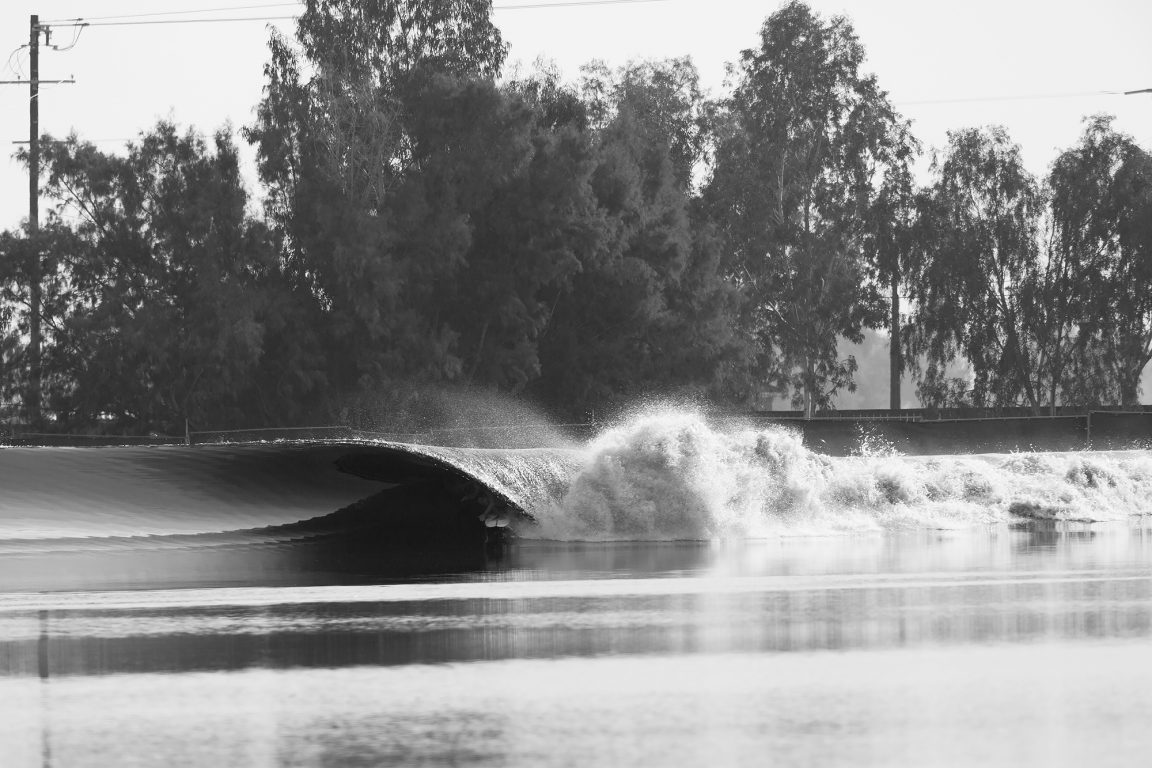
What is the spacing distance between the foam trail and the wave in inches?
0.8

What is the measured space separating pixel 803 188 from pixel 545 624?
56597mm

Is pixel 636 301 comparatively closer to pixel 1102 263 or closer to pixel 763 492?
pixel 1102 263

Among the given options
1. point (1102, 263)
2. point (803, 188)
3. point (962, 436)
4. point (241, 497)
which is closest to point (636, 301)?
point (803, 188)

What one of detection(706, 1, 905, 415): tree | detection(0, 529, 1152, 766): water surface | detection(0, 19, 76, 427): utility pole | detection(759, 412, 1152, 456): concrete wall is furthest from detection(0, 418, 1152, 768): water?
detection(706, 1, 905, 415): tree

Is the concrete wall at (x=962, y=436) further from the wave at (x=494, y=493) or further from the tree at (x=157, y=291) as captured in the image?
the tree at (x=157, y=291)

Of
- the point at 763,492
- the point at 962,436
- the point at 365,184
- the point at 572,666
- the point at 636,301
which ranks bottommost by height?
the point at 572,666

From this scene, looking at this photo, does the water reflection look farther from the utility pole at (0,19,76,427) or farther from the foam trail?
the utility pole at (0,19,76,427)

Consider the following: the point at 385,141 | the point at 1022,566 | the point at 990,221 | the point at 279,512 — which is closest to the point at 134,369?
the point at 385,141

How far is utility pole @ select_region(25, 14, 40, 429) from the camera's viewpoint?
43031mm

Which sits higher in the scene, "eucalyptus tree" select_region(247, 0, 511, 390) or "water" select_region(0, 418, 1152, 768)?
"eucalyptus tree" select_region(247, 0, 511, 390)

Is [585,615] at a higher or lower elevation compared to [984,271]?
lower

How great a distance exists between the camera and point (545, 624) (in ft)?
24.1

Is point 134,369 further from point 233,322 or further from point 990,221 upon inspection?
point 990,221

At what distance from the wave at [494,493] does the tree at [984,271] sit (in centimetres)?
4576
